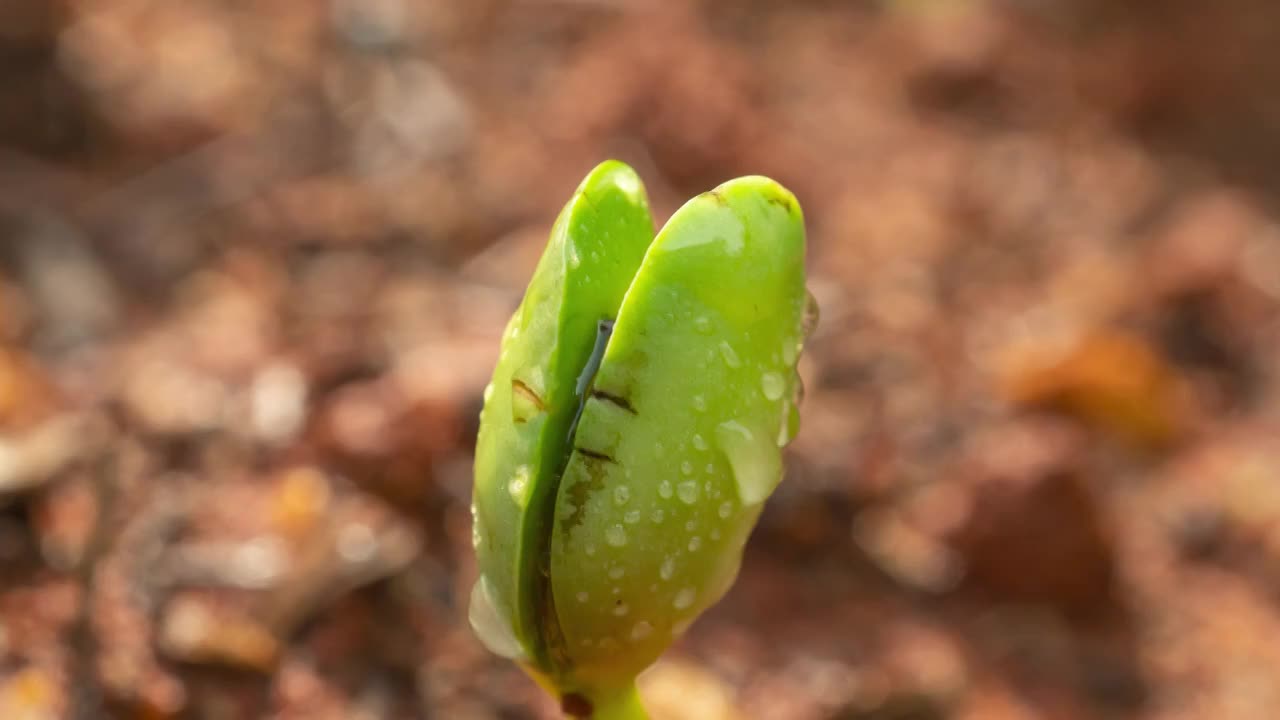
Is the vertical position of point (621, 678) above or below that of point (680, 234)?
below

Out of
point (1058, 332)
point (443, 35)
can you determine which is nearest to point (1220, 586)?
point (1058, 332)

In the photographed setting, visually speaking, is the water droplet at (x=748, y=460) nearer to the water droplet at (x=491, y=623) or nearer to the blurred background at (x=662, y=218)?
the water droplet at (x=491, y=623)

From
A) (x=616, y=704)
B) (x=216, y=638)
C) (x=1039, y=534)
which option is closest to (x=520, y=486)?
(x=616, y=704)

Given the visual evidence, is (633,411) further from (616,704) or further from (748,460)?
(616,704)

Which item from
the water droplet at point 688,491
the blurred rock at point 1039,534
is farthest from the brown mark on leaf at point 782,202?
the blurred rock at point 1039,534

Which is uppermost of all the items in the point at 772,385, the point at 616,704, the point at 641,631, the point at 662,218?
the point at 772,385

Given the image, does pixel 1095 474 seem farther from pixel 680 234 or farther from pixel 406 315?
pixel 680 234
